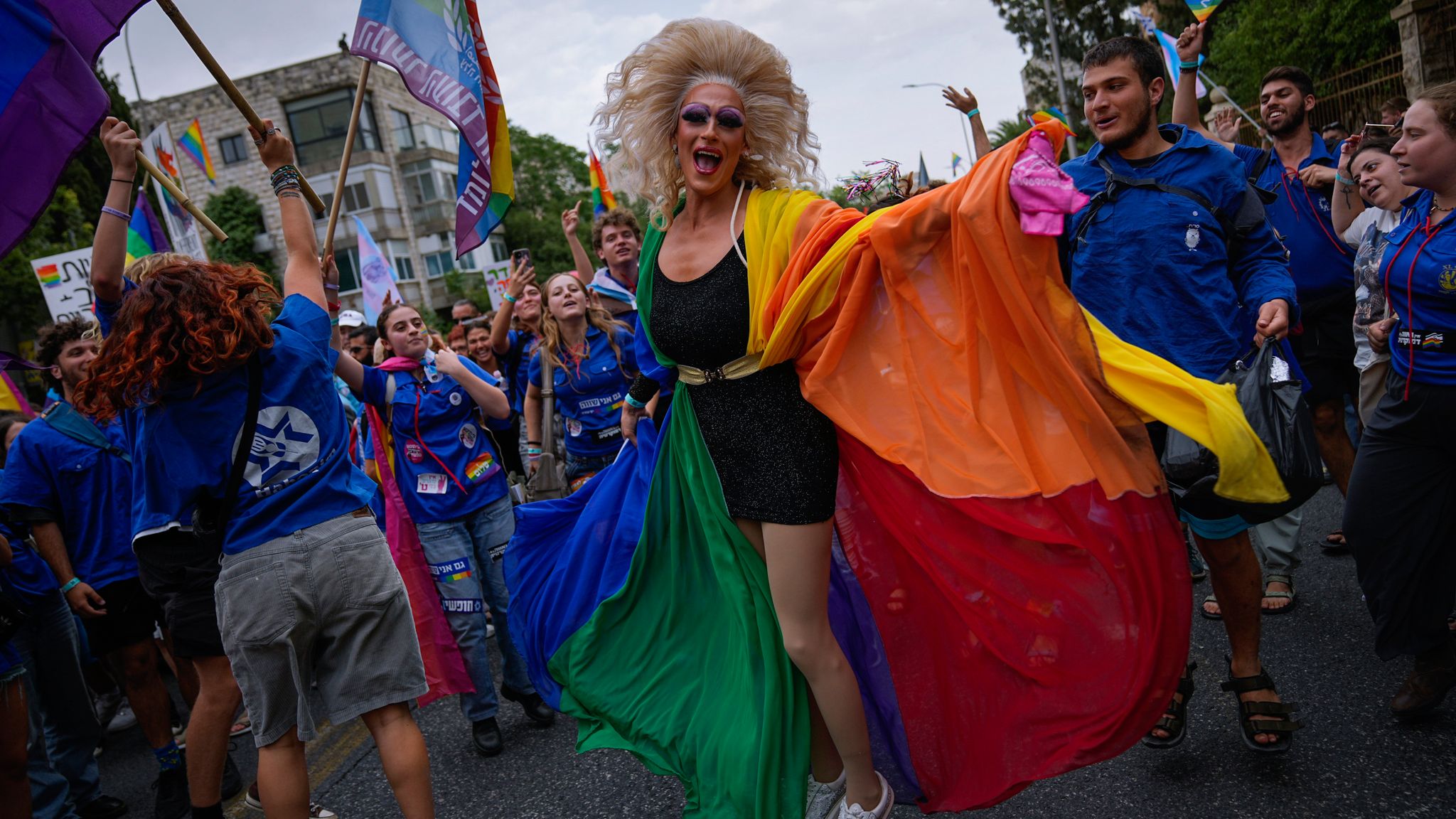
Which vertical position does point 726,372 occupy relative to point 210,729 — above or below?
above

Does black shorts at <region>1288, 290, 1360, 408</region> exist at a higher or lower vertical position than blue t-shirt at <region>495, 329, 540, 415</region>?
lower

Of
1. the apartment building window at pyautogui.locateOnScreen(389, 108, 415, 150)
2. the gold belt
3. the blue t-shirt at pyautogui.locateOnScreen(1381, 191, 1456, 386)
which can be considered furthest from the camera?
the apartment building window at pyautogui.locateOnScreen(389, 108, 415, 150)

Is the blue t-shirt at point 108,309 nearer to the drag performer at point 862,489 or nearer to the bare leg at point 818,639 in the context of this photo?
the drag performer at point 862,489

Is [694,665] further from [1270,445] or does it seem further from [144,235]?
[144,235]

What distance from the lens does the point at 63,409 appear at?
434 cm

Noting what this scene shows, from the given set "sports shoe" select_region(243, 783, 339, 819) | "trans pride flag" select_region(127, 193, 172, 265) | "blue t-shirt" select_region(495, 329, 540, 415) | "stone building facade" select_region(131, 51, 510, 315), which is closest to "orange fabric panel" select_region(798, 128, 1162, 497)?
"sports shoe" select_region(243, 783, 339, 819)

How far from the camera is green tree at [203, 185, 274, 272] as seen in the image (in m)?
37.8

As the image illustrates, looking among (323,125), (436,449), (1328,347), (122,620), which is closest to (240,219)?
(323,125)

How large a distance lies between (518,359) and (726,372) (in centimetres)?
340

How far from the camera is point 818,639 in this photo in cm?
260

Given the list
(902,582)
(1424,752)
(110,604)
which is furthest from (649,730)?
(110,604)

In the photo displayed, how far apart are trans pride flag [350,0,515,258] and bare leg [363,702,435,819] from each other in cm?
192

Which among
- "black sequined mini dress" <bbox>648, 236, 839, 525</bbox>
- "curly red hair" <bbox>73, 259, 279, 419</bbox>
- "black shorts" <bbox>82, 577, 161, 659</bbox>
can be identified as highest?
"curly red hair" <bbox>73, 259, 279, 419</bbox>

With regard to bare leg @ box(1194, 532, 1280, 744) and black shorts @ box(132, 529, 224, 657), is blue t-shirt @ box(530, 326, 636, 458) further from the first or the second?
bare leg @ box(1194, 532, 1280, 744)
